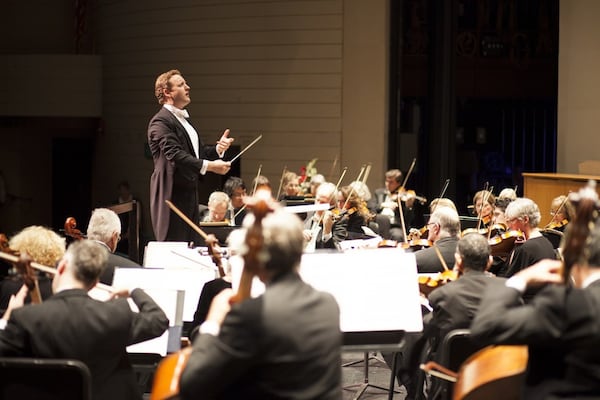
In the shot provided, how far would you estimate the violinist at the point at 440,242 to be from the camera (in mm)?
5441

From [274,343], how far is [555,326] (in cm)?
89

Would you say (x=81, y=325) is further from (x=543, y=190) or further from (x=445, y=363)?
(x=543, y=190)

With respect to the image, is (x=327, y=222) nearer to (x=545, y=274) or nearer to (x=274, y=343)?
(x=545, y=274)

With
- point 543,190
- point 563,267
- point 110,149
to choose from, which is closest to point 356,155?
point 543,190

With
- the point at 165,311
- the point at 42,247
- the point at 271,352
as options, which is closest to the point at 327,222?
the point at 165,311

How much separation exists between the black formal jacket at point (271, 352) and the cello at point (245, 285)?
0.37 ft

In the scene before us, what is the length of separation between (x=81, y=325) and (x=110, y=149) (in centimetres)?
1274

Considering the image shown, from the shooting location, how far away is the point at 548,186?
9820 mm

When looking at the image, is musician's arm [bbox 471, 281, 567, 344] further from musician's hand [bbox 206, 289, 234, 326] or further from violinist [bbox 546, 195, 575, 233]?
violinist [bbox 546, 195, 575, 233]

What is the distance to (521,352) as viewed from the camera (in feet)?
11.6

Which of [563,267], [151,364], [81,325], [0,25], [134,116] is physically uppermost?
[0,25]

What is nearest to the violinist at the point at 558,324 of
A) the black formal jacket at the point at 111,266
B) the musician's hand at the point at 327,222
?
the black formal jacket at the point at 111,266

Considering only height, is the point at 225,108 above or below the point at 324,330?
above

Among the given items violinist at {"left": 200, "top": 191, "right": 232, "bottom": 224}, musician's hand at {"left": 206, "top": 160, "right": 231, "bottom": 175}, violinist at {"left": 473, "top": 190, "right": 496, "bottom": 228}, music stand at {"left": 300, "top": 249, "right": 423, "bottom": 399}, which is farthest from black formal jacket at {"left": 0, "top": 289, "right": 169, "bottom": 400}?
violinist at {"left": 473, "top": 190, "right": 496, "bottom": 228}
